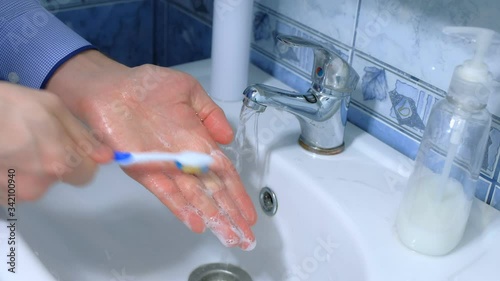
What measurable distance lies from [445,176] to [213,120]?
0.78 ft

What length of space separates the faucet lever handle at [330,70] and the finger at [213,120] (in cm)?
10

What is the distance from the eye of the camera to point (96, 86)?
0.57 metres

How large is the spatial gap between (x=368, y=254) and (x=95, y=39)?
553 millimetres

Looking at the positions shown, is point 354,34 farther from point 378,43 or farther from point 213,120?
point 213,120

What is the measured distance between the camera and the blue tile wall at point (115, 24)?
81cm

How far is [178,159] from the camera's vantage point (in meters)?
0.55

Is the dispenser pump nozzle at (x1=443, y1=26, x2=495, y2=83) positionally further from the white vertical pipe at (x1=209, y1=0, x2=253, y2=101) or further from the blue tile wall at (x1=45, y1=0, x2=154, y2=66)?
the blue tile wall at (x1=45, y1=0, x2=154, y2=66)

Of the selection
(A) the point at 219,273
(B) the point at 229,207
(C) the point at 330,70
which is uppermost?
(C) the point at 330,70

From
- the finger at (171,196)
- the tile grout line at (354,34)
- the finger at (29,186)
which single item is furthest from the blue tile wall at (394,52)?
the finger at (29,186)

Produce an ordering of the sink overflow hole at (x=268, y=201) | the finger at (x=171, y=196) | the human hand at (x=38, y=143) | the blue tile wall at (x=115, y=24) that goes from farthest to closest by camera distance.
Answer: the blue tile wall at (x=115, y=24), the sink overflow hole at (x=268, y=201), the finger at (x=171, y=196), the human hand at (x=38, y=143)

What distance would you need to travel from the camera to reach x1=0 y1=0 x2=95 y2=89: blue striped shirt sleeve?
0.60 metres

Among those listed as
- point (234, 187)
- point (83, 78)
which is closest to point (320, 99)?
point (234, 187)

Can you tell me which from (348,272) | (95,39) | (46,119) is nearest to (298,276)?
(348,272)

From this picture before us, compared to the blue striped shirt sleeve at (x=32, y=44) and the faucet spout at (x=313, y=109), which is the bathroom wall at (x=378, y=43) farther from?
the blue striped shirt sleeve at (x=32, y=44)
